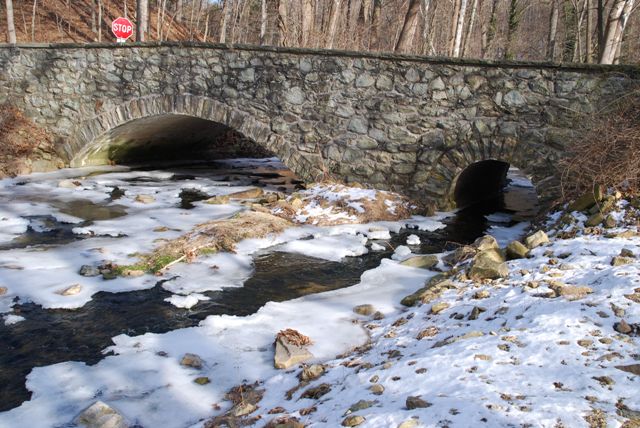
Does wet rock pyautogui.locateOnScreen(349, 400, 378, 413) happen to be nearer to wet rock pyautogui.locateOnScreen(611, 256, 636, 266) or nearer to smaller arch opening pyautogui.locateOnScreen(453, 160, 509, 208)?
wet rock pyautogui.locateOnScreen(611, 256, 636, 266)

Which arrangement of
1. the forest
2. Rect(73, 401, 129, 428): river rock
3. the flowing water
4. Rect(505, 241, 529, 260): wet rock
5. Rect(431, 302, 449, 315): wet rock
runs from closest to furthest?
Rect(73, 401, 129, 428): river rock
the flowing water
Rect(431, 302, 449, 315): wet rock
Rect(505, 241, 529, 260): wet rock
the forest

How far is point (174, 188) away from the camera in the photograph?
9.80 metres

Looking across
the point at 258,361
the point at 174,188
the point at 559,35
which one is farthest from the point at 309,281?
the point at 559,35

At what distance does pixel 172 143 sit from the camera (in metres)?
13.0

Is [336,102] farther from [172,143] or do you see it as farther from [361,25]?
[361,25]

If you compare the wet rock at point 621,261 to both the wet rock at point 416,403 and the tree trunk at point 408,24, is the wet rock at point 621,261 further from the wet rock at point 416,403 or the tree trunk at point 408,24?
the tree trunk at point 408,24

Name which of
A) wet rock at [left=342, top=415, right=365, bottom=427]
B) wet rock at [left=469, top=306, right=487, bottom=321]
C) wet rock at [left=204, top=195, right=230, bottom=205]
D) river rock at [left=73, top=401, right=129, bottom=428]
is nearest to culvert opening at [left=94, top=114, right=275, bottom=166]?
wet rock at [left=204, top=195, right=230, bottom=205]

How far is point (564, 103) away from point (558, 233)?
233 centimetres

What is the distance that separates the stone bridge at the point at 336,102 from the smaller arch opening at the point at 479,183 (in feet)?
0.26

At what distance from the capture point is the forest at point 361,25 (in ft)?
42.2

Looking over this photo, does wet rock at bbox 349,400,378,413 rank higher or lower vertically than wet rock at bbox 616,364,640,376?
lower

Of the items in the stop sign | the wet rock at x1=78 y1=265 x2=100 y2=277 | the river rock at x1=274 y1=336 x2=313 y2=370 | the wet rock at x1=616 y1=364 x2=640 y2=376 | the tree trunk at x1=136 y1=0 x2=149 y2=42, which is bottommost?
the wet rock at x1=78 y1=265 x2=100 y2=277

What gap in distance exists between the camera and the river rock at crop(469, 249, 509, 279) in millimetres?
4438

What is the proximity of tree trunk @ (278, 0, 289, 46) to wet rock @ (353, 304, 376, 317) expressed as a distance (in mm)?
10970
